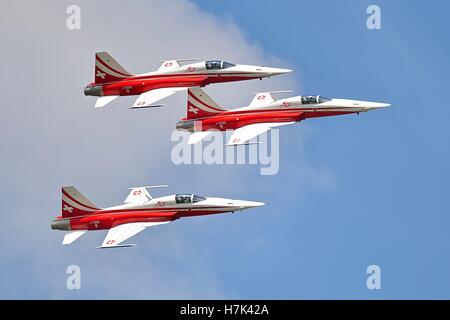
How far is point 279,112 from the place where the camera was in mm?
127125

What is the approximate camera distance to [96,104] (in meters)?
129

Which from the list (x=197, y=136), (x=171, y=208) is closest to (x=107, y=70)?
(x=197, y=136)

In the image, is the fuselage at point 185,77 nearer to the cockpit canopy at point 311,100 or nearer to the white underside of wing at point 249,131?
the cockpit canopy at point 311,100

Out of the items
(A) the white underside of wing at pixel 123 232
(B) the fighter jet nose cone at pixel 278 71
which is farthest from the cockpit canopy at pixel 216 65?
(A) the white underside of wing at pixel 123 232

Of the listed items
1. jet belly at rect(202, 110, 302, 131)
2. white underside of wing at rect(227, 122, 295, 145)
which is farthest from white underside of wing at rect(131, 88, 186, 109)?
white underside of wing at rect(227, 122, 295, 145)

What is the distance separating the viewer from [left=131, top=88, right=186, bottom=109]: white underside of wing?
418 feet

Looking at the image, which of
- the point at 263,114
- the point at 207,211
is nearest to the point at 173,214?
the point at 207,211

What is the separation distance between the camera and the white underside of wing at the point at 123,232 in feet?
394

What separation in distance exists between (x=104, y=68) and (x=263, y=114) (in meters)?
12.5

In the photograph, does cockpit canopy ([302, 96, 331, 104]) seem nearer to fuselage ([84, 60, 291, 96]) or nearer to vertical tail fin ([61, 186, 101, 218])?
fuselage ([84, 60, 291, 96])

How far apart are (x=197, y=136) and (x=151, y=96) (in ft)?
16.9

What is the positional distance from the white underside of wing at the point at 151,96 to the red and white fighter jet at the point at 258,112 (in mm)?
1894
